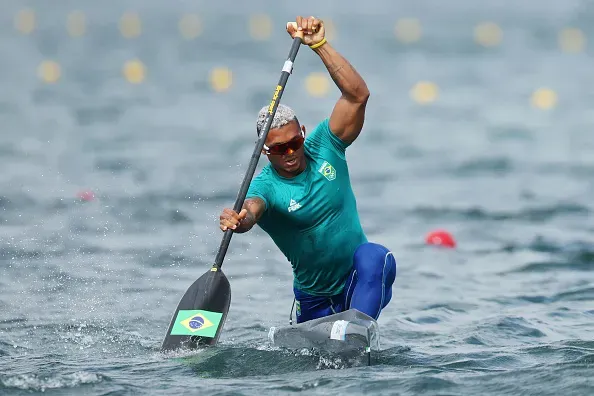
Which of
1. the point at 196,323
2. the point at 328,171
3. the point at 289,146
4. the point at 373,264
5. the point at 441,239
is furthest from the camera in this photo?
the point at 441,239

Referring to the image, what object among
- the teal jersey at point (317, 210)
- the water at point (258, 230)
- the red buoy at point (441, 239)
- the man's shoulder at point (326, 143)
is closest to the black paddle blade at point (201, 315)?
the water at point (258, 230)

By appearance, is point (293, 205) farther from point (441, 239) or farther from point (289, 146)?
point (441, 239)

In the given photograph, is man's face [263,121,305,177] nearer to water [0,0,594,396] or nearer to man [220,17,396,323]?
man [220,17,396,323]

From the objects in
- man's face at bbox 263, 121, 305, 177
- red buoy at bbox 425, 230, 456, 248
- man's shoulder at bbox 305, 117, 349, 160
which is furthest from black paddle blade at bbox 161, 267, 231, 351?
red buoy at bbox 425, 230, 456, 248

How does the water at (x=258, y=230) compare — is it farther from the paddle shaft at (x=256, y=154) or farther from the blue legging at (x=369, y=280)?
the paddle shaft at (x=256, y=154)

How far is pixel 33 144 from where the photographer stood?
64.2 ft

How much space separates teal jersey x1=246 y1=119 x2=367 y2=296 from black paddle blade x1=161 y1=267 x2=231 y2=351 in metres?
0.61

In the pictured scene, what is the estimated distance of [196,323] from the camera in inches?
347

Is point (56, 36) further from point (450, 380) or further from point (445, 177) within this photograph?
point (450, 380)

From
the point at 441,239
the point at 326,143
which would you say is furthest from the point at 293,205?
the point at 441,239

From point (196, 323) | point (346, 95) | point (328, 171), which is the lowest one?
point (196, 323)

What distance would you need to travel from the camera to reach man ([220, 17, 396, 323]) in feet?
27.3

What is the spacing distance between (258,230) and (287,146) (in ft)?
21.1

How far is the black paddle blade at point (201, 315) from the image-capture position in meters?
8.76
